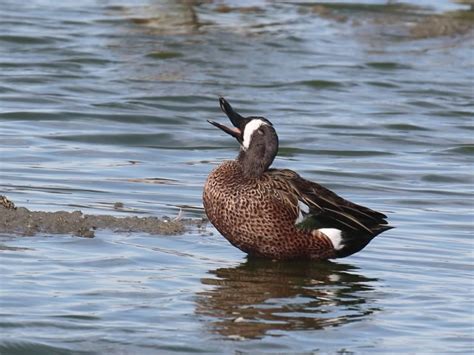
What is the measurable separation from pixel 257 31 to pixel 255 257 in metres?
10.2

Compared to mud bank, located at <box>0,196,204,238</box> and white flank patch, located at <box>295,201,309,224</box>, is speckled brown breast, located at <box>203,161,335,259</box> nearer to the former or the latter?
white flank patch, located at <box>295,201,309,224</box>

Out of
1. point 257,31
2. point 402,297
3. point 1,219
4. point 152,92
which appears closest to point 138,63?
point 152,92

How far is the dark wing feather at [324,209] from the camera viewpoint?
858cm

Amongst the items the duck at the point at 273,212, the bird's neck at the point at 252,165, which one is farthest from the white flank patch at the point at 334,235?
the bird's neck at the point at 252,165

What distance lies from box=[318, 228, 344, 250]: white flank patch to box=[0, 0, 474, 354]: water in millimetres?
195

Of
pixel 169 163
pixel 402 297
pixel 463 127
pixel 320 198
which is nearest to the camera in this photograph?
pixel 402 297

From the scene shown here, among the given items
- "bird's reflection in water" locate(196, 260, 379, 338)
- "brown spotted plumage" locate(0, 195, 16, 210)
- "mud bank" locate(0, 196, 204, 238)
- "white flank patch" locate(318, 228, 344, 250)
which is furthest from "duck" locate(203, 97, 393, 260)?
"brown spotted plumage" locate(0, 195, 16, 210)

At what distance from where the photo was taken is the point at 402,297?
25.7 ft

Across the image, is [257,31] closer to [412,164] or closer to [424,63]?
[424,63]

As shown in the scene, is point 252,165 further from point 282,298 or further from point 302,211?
point 282,298

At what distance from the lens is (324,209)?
28.2 feet

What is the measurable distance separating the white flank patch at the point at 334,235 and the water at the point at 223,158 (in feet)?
0.64

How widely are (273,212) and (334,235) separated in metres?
0.42

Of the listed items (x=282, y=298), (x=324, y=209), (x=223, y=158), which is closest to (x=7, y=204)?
(x=324, y=209)
